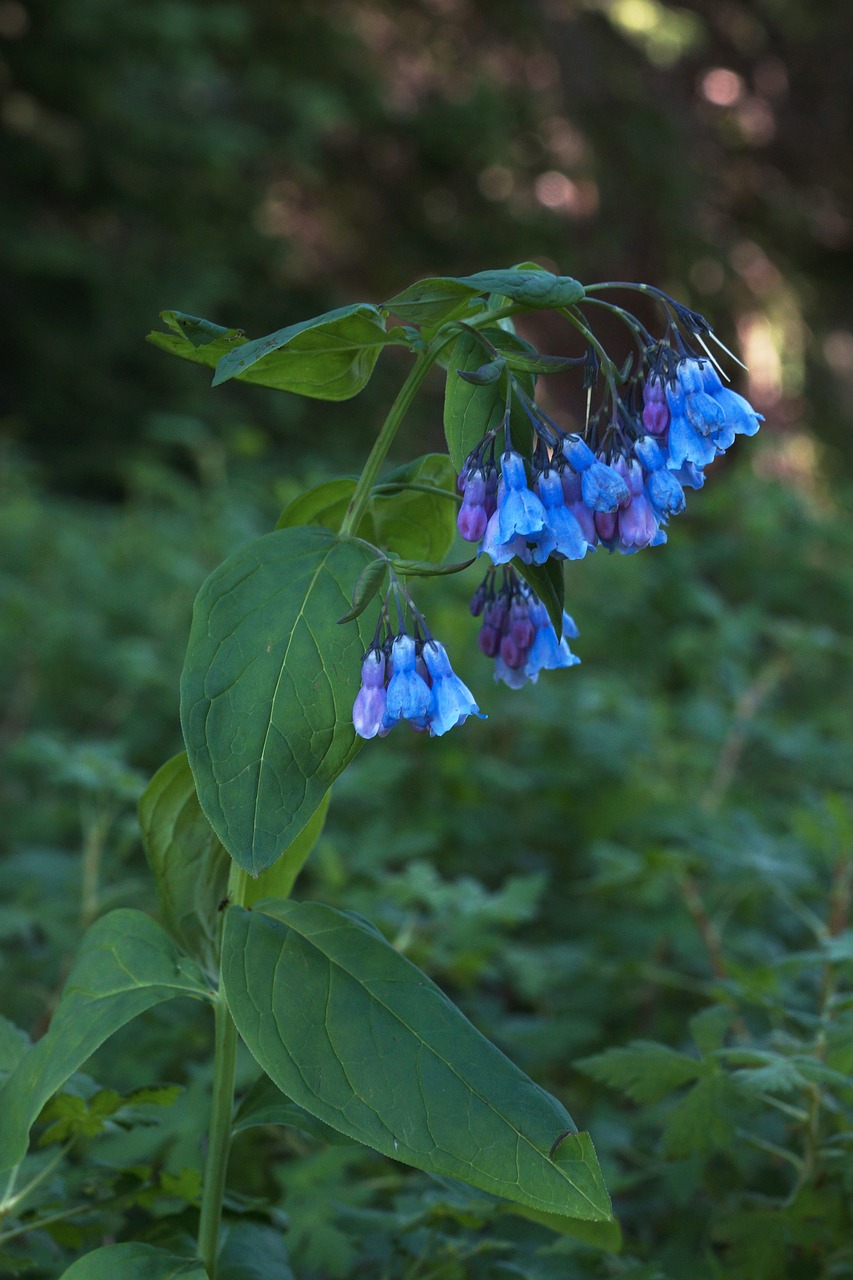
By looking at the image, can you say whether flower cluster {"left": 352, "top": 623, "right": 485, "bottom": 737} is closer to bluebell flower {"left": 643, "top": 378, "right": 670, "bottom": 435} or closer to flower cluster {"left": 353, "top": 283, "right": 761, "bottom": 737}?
flower cluster {"left": 353, "top": 283, "right": 761, "bottom": 737}

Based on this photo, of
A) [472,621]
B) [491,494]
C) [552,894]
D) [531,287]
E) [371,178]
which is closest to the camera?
[531,287]

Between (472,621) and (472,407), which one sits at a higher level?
(472,621)

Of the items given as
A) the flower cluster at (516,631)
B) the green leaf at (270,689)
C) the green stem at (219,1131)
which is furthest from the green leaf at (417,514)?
the green stem at (219,1131)

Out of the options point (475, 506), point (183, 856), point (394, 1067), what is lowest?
point (394, 1067)

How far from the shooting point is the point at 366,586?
1.24m

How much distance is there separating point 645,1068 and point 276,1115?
0.49m

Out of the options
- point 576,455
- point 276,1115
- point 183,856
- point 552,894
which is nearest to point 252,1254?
point 276,1115

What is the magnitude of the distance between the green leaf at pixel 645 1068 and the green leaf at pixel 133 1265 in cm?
56

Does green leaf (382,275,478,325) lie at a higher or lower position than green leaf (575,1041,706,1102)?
higher

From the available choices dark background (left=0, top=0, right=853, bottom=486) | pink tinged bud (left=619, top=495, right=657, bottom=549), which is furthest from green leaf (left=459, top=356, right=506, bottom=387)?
dark background (left=0, top=0, right=853, bottom=486)

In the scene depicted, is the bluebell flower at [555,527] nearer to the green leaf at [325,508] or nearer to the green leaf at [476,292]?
the green leaf at [476,292]

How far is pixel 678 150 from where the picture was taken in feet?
31.4

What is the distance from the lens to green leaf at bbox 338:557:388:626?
1.23 m

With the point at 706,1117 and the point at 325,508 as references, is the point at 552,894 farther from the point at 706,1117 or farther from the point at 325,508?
the point at 325,508
